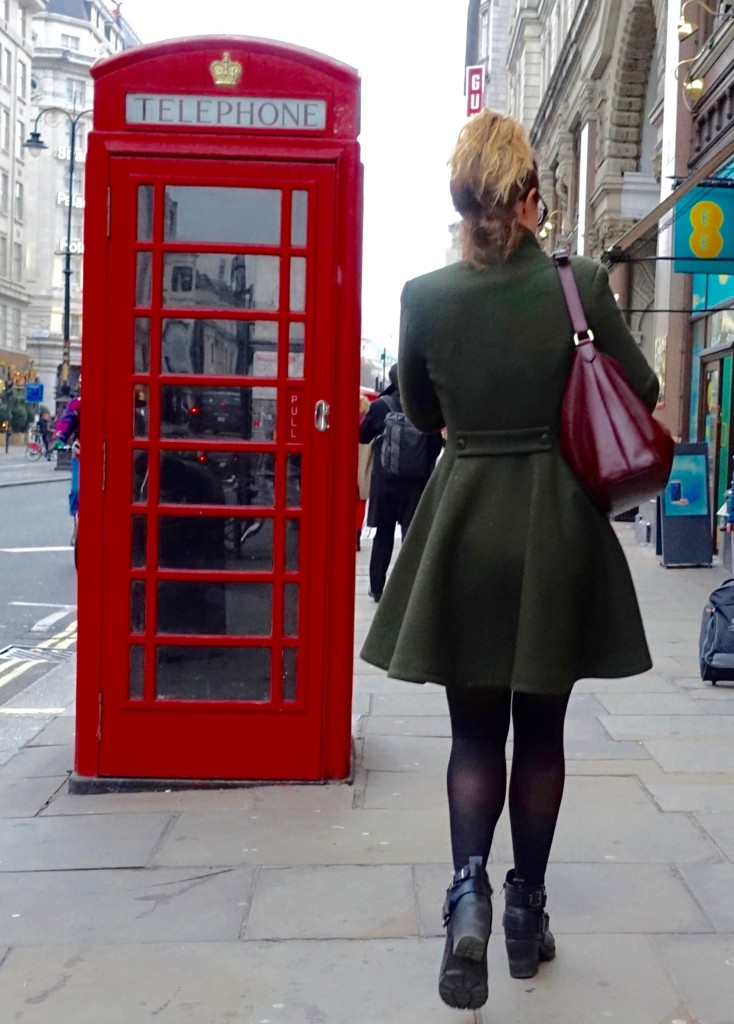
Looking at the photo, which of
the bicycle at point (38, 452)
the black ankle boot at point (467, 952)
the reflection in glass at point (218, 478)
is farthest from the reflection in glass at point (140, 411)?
the bicycle at point (38, 452)

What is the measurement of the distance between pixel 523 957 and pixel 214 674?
1.99m

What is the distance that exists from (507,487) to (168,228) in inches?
84.6

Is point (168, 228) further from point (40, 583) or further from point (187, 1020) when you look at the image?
point (40, 583)

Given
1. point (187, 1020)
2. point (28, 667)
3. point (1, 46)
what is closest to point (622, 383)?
point (187, 1020)

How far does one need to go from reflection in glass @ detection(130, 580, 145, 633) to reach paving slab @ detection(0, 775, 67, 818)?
653 millimetres

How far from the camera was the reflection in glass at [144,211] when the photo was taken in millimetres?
4457

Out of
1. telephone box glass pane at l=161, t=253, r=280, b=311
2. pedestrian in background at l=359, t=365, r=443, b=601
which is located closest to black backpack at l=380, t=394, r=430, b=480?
→ pedestrian in background at l=359, t=365, r=443, b=601

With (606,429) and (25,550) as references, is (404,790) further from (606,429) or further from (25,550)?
(25,550)

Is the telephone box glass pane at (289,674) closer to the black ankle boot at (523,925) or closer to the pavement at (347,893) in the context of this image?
the pavement at (347,893)

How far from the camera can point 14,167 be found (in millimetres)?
76875

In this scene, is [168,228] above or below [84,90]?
below

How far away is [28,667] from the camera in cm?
765

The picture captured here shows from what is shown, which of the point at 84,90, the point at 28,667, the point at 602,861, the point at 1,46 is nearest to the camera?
the point at 602,861

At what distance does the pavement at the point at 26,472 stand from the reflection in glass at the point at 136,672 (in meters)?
23.8
